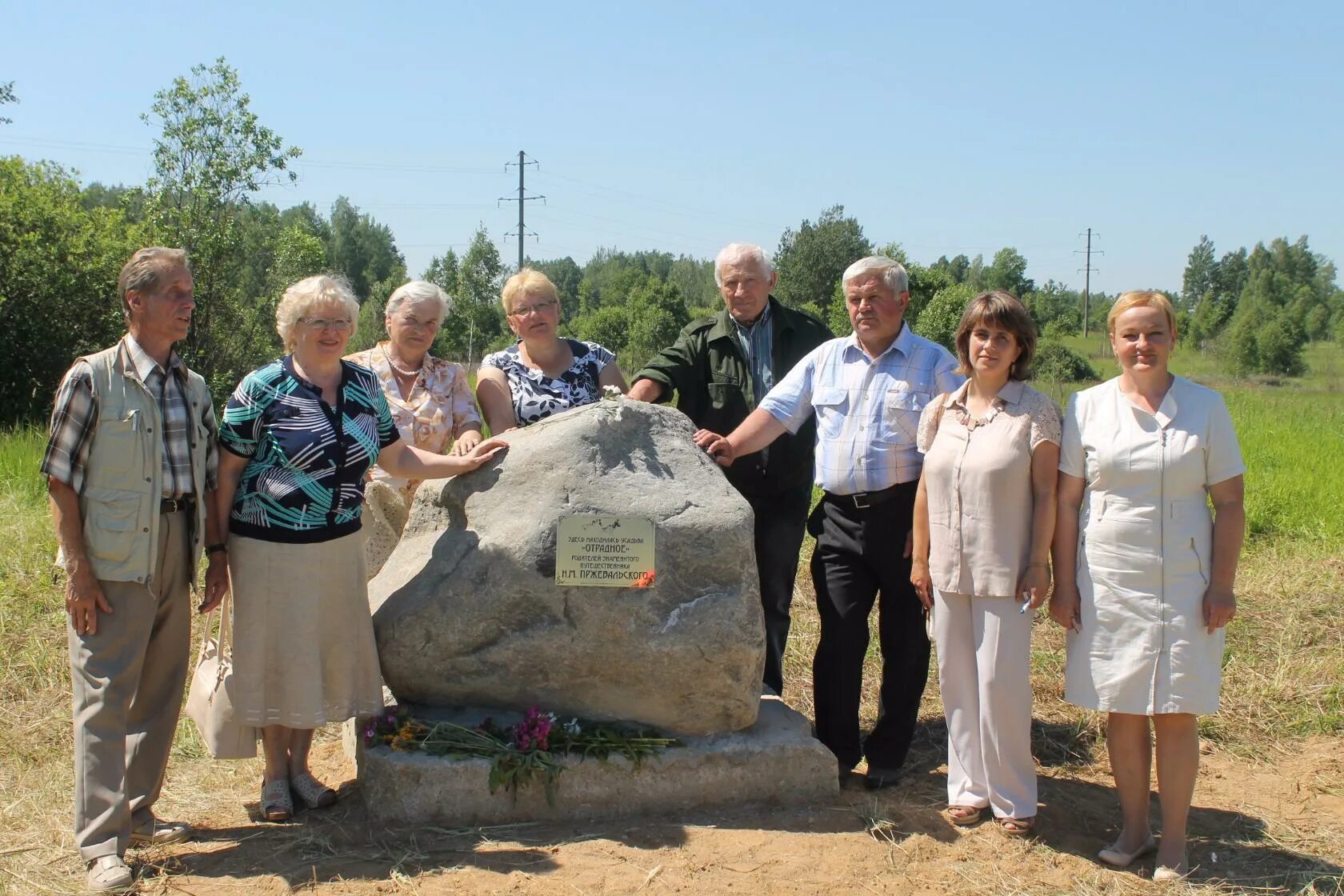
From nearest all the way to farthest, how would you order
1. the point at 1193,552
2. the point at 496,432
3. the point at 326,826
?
the point at 1193,552
the point at 326,826
the point at 496,432

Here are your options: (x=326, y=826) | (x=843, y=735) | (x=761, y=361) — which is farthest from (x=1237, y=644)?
(x=326, y=826)

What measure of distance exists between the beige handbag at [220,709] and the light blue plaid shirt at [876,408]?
235 cm

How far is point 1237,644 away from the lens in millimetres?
6219

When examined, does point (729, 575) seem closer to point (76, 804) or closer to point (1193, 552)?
point (1193, 552)

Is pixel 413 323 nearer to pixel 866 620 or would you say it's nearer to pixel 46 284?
pixel 866 620

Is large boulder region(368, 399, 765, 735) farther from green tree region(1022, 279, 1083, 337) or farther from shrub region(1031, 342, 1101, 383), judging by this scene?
green tree region(1022, 279, 1083, 337)

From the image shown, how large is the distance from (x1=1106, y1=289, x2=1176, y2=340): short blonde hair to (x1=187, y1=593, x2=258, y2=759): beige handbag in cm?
326

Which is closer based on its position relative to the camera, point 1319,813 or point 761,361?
point 1319,813

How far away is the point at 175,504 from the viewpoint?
11.7ft

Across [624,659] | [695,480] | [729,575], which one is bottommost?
[624,659]

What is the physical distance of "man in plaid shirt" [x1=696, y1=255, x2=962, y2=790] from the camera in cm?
409

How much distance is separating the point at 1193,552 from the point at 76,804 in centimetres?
374

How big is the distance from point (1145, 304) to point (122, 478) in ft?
11.0

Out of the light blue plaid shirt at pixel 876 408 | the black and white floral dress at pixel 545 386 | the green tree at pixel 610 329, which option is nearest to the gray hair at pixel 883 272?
the light blue plaid shirt at pixel 876 408
